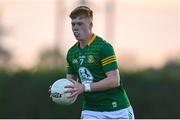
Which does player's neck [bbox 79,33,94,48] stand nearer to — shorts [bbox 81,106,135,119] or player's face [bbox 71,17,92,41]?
player's face [bbox 71,17,92,41]

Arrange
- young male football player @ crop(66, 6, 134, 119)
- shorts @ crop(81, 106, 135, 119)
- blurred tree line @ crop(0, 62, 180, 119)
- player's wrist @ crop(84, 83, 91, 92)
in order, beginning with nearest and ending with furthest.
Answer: player's wrist @ crop(84, 83, 91, 92)
young male football player @ crop(66, 6, 134, 119)
shorts @ crop(81, 106, 135, 119)
blurred tree line @ crop(0, 62, 180, 119)

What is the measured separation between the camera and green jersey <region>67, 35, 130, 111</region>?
10.5m

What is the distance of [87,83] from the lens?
34.6ft

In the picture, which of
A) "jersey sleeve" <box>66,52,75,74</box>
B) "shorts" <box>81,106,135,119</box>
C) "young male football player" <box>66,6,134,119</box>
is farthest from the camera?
"jersey sleeve" <box>66,52,75,74</box>

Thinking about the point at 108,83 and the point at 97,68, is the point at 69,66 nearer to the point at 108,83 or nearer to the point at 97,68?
the point at 97,68

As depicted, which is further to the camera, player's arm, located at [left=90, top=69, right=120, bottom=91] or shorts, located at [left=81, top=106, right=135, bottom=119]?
shorts, located at [left=81, top=106, right=135, bottom=119]

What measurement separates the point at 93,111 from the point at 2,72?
1394cm

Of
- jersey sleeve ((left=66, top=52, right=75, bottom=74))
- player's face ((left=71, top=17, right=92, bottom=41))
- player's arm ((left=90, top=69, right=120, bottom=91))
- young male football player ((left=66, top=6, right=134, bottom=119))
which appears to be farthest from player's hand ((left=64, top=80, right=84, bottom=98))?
jersey sleeve ((left=66, top=52, right=75, bottom=74))

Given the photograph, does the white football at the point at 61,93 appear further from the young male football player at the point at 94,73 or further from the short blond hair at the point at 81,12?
the short blond hair at the point at 81,12

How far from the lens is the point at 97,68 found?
1059 centimetres

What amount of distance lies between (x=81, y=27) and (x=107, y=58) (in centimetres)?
46

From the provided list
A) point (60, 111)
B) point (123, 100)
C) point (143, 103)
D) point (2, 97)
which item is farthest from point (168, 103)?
point (123, 100)

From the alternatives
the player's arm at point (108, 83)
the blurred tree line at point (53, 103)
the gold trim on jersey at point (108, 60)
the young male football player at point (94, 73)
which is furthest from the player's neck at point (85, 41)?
the blurred tree line at point (53, 103)

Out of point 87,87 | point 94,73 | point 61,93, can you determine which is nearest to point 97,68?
point 94,73
